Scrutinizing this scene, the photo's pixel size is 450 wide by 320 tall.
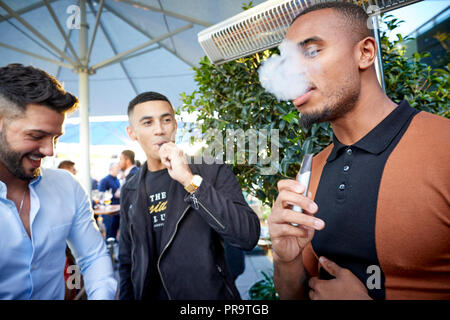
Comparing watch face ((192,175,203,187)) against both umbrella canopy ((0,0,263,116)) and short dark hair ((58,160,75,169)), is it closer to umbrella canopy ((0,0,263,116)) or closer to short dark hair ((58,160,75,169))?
umbrella canopy ((0,0,263,116))

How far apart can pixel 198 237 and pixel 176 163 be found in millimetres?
504

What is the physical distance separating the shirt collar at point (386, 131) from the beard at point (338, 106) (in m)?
0.14

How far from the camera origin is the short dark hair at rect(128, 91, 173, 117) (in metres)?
1.79

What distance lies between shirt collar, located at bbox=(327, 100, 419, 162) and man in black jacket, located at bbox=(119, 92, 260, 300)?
30.5 inches

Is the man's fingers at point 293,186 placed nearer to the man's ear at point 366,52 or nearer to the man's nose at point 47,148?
the man's ear at point 366,52

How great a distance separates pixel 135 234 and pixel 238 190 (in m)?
0.75

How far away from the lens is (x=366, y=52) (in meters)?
1.00

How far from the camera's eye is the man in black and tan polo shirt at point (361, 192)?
30.3 inches

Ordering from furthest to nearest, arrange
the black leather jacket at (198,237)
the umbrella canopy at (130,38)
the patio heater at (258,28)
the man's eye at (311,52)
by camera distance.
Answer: the umbrella canopy at (130,38)
the black leather jacket at (198,237)
the patio heater at (258,28)
the man's eye at (311,52)

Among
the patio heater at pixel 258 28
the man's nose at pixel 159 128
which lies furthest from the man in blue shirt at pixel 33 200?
the patio heater at pixel 258 28

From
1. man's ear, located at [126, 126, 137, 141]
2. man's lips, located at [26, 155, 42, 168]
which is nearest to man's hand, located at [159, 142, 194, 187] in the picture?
man's ear, located at [126, 126, 137, 141]

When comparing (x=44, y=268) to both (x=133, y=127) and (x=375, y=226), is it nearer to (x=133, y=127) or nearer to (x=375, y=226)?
(x=133, y=127)
